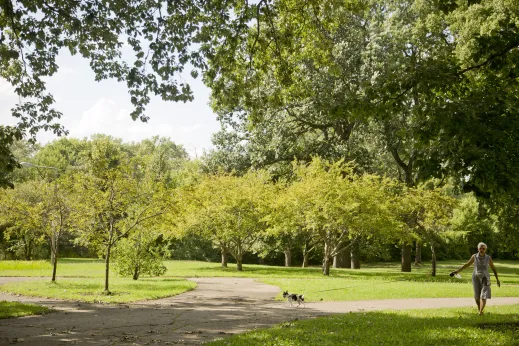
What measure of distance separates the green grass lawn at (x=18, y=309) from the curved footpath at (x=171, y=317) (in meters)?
0.39

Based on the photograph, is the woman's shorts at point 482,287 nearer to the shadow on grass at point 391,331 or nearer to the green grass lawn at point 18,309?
the shadow on grass at point 391,331

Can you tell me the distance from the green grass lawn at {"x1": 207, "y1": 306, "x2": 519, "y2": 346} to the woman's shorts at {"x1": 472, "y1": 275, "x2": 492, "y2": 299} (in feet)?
1.48

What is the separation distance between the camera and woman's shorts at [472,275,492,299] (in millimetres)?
11219

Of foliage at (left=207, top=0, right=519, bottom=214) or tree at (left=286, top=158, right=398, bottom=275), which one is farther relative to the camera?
tree at (left=286, top=158, right=398, bottom=275)

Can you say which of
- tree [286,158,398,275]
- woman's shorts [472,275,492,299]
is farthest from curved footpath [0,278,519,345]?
tree [286,158,398,275]

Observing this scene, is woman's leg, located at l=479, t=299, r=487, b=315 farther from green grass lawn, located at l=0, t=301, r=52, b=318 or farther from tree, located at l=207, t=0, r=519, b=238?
green grass lawn, located at l=0, t=301, r=52, b=318

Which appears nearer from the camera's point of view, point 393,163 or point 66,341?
point 66,341

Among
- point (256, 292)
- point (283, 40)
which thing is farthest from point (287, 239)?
point (283, 40)

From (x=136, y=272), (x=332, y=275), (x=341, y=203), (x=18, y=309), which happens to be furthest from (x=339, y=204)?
(x=18, y=309)

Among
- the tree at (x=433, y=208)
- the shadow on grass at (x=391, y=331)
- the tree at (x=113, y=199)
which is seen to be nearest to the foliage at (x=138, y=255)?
the tree at (x=113, y=199)

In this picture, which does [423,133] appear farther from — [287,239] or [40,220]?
[287,239]

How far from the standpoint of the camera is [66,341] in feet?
26.6

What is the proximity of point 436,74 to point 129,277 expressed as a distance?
17124mm

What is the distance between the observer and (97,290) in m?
16.5
